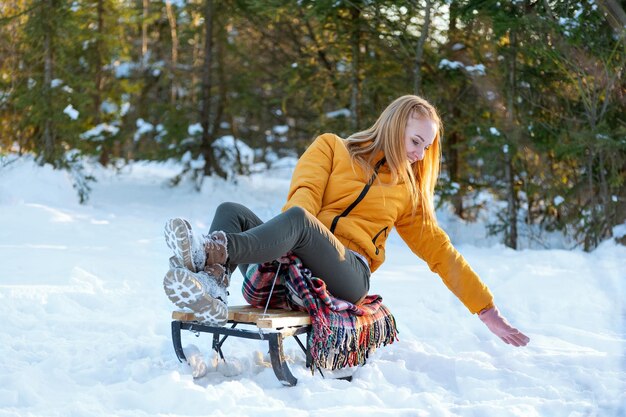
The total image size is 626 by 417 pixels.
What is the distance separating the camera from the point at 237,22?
11.6m

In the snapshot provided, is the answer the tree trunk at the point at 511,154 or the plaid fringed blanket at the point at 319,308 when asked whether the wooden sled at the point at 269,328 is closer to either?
the plaid fringed blanket at the point at 319,308

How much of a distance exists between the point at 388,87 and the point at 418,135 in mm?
5879

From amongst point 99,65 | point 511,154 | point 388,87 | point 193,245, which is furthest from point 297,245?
point 99,65

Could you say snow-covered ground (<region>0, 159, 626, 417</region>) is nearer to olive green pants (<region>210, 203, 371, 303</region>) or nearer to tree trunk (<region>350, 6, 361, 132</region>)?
olive green pants (<region>210, 203, 371, 303</region>)

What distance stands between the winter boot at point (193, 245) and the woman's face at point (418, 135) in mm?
1146

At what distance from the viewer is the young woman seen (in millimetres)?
3249

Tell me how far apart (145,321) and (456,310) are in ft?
6.76

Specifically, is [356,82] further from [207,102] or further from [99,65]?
[99,65]

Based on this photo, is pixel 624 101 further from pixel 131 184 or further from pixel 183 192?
pixel 131 184

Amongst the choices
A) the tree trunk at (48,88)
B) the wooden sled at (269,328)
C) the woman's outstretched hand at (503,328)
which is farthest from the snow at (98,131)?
the woman's outstretched hand at (503,328)

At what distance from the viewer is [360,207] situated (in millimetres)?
3559

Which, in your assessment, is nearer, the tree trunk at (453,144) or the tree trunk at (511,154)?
the tree trunk at (511,154)

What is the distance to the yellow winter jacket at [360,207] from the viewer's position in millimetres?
3523

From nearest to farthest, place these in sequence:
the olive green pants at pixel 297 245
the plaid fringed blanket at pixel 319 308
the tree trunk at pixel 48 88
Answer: the olive green pants at pixel 297 245 → the plaid fringed blanket at pixel 319 308 → the tree trunk at pixel 48 88
